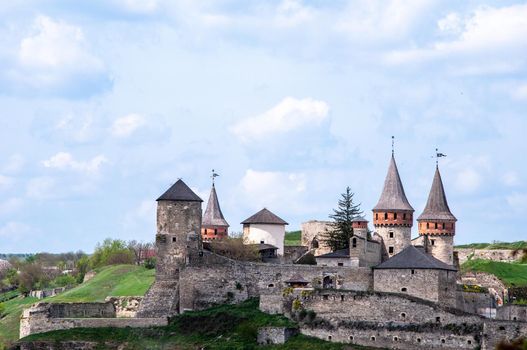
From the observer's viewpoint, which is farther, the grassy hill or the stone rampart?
the grassy hill

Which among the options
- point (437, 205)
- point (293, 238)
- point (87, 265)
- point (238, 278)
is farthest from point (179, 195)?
point (87, 265)

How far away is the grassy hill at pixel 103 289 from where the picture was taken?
269 ft

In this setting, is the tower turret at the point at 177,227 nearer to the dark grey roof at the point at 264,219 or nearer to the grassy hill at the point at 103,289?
the grassy hill at the point at 103,289

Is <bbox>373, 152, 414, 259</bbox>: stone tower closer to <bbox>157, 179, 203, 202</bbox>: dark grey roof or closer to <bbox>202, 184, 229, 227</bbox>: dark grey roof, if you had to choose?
<bbox>157, 179, 203, 202</bbox>: dark grey roof

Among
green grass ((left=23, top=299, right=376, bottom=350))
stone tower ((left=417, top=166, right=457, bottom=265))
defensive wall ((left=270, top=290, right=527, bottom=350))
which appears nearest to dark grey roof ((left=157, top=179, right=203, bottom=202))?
green grass ((left=23, top=299, right=376, bottom=350))

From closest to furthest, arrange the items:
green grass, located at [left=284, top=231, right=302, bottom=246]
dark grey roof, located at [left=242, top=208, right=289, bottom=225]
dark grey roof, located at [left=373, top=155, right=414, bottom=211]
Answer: dark grey roof, located at [left=373, top=155, right=414, bottom=211] → dark grey roof, located at [left=242, top=208, right=289, bottom=225] → green grass, located at [left=284, top=231, right=302, bottom=246]

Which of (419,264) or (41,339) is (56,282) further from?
(419,264)

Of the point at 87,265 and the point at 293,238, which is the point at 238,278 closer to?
the point at 293,238

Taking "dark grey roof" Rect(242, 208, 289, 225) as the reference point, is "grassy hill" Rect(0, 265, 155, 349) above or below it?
below

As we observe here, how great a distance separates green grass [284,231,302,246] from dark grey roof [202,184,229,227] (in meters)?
7.36

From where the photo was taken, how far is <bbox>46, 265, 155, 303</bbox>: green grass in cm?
8294

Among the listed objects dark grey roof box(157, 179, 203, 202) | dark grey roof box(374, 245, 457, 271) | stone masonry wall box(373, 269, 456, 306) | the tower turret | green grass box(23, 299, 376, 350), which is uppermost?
dark grey roof box(157, 179, 203, 202)

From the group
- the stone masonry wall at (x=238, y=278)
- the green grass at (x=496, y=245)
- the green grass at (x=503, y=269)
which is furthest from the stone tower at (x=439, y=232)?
the green grass at (x=496, y=245)

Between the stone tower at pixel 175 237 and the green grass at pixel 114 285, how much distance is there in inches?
233
